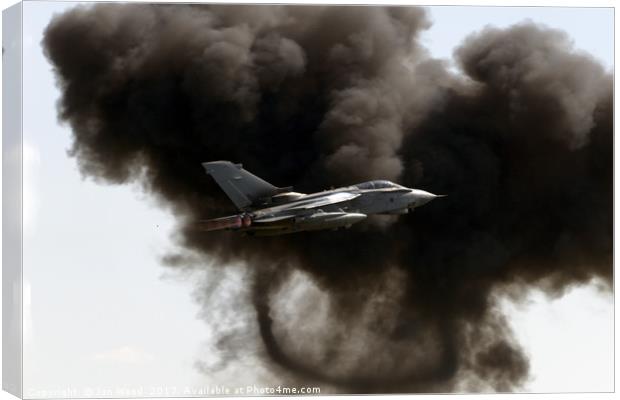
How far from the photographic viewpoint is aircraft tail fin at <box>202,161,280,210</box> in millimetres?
59938

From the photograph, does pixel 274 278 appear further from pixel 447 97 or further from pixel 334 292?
pixel 447 97

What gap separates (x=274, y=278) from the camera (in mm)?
62031

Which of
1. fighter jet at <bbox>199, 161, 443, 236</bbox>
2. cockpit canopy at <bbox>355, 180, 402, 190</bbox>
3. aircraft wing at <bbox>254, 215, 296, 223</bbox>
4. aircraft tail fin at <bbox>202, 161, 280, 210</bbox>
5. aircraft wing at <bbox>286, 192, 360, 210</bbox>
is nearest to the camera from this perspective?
aircraft wing at <bbox>254, 215, 296, 223</bbox>

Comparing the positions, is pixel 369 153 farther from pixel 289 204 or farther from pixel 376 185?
pixel 289 204

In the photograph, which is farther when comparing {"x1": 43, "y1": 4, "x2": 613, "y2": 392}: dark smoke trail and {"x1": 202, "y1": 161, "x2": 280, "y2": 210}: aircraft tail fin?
{"x1": 43, "y1": 4, "x2": 613, "y2": 392}: dark smoke trail

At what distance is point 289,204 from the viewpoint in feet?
197

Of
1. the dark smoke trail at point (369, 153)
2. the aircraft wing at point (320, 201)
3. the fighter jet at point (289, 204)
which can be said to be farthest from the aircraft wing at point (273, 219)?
the dark smoke trail at point (369, 153)

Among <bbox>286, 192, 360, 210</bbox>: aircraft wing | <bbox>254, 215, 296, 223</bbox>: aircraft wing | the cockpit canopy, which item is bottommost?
<bbox>254, 215, 296, 223</bbox>: aircraft wing

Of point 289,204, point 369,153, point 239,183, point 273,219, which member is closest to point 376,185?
point 369,153

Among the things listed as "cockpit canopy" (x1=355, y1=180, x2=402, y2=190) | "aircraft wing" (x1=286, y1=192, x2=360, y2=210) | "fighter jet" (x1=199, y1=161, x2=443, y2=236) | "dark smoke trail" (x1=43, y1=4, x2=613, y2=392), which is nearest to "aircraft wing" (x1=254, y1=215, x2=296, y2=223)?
"fighter jet" (x1=199, y1=161, x2=443, y2=236)

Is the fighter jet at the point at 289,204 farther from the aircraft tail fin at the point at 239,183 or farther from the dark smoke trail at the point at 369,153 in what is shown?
the dark smoke trail at the point at 369,153

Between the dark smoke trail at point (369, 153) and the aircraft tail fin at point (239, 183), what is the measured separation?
211 cm

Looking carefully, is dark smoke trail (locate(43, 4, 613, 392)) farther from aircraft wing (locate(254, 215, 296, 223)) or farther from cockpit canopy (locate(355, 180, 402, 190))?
aircraft wing (locate(254, 215, 296, 223))

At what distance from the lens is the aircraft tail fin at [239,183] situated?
2360 inches
